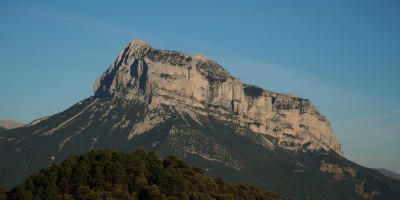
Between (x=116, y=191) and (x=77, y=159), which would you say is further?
(x=77, y=159)

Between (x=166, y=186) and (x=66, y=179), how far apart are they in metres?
21.2

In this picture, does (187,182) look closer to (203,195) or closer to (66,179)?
(203,195)

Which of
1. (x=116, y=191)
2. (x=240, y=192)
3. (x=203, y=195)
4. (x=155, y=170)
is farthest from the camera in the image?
(x=240, y=192)

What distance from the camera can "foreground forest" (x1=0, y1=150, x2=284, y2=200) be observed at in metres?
161

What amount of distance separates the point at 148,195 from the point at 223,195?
71.7 feet

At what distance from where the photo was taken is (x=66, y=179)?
171 meters

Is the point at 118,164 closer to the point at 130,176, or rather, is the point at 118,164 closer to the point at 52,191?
the point at 130,176

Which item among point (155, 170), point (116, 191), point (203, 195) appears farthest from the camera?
point (155, 170)

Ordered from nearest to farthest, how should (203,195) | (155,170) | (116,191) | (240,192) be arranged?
(116,191) < (203,195) < (155,170) < (240,192)

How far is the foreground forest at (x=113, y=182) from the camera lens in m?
161

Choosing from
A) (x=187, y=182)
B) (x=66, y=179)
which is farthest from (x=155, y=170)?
(x=66, y=179)

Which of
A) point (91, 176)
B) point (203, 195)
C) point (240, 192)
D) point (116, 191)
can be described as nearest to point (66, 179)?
point (91, 176)

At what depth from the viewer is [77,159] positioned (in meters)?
187

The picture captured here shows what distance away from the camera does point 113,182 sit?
174 metres
